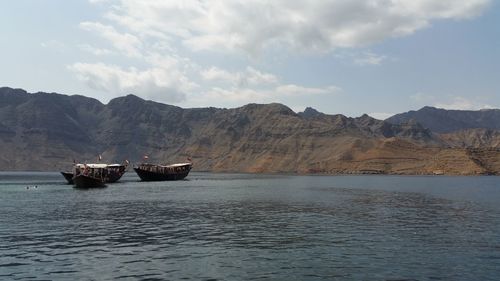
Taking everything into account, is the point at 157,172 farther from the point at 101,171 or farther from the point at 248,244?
the point at 248,244

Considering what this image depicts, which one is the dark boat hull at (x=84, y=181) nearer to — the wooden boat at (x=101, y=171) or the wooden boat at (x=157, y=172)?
the wooden boat at (x=101, y=171)

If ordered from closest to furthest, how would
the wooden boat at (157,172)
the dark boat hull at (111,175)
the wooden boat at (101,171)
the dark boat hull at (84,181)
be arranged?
1. the dark boat hull at (84,181)
2. the wooden boat at (101,171)
3. the dark boat hull at (111,175)
4. the wooden boat at (157,172)

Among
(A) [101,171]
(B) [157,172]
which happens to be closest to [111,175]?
(A) [101,171]

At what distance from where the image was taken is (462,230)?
47031 millimetres

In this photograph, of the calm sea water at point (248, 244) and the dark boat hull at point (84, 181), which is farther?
the dark boat hull at point (84, 181)

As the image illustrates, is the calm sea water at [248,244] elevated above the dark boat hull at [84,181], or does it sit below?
below

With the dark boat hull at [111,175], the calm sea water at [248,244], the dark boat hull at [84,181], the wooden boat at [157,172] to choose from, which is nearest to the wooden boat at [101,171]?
the dark boat hull at [111,175]

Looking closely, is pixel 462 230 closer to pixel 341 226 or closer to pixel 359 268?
pixel 341 226

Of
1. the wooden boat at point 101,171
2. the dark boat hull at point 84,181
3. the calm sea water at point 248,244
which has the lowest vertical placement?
the calm sea water at point 248,244

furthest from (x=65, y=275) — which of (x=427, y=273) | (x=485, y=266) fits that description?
(x=485, y=266)

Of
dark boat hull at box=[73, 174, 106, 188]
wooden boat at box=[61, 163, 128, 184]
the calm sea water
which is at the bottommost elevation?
the calm sea water

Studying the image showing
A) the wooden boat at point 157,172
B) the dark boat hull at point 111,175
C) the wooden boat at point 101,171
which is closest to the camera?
the wooden boat at point 101,171

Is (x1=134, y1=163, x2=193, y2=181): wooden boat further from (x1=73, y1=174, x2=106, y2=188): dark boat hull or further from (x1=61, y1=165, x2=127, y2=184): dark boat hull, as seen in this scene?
(x1=73, y1=174, x2=106, y2=188): dark boat hull

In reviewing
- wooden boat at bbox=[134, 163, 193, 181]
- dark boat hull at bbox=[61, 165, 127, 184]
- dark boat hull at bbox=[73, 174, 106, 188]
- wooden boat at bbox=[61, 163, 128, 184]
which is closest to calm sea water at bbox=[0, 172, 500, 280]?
dark boat hull at bbox=[73, 174, 106, 188]
